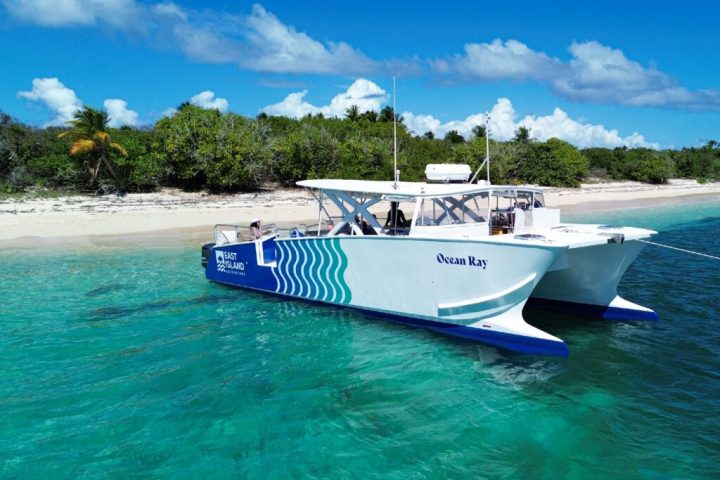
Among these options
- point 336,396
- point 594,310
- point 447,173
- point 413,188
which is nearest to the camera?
point 336,396

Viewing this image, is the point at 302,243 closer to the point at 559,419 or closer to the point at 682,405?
the point at 559,419

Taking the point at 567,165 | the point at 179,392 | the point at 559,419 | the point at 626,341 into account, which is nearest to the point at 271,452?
the point at 179,392

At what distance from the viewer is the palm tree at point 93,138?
2992 cm

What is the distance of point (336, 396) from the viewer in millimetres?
7797

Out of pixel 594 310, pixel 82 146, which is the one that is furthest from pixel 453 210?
pixel 82 146

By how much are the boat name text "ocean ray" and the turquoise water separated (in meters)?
1.53

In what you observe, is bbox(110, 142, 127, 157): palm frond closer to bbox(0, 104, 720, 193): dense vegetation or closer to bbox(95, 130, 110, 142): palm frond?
bbox(0, 104, 720, 193): dense vegetation

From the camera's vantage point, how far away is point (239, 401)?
7.65 m

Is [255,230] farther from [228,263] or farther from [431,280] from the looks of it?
[431,280]

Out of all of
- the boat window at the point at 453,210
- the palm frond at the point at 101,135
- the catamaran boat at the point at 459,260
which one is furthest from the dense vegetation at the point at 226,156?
the boat window at the point at 453,210

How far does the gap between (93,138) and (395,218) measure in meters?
25.1

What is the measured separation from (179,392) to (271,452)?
2353mm

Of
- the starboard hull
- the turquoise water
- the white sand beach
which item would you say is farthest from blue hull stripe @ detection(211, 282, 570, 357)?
the white sand beach

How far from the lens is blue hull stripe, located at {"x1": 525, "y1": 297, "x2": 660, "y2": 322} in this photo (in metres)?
11.0
